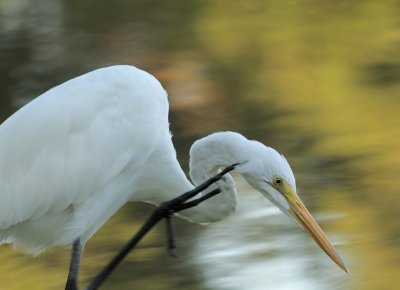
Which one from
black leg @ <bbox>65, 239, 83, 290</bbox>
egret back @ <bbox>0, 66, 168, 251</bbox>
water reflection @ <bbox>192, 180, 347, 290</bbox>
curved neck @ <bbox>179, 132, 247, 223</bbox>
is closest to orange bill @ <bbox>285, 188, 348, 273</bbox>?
curved neck @ <bbox>179, 132, 247, 223</bbox>

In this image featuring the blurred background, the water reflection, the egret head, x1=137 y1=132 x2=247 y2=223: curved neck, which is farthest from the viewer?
the blurred background

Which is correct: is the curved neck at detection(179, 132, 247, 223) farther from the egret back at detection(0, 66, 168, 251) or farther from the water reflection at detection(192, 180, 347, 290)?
the water reflection at detection(192, 180, 347, 290)

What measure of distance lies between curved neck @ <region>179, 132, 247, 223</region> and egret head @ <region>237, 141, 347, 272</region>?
0.05m

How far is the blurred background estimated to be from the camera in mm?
5543

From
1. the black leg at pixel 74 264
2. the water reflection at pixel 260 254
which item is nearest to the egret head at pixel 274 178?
the black leg at pixel 74 264

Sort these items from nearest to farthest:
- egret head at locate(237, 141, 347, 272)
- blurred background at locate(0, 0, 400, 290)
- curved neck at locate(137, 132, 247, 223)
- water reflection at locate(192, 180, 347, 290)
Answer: egret head at locate(237, 141, 347, 272), curved neck at locate(137, 132, 247, 223), water reflection at locate(192, 180, 347, 290), blurred background at locate(0, 0, 400, 290)

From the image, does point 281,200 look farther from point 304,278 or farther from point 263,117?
point 263,117

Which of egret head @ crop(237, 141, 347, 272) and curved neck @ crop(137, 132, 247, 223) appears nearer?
egret head @ crop(237, 141, 347, 272)

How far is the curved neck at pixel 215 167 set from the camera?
3938 millimetres

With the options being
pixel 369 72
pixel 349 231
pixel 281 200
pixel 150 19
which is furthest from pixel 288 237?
pixel 150 19

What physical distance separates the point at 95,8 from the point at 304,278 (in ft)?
15.4

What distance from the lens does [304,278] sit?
212 inches

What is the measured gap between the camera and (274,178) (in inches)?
152

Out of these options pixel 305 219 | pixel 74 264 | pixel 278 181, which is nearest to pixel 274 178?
pixel 278 181
